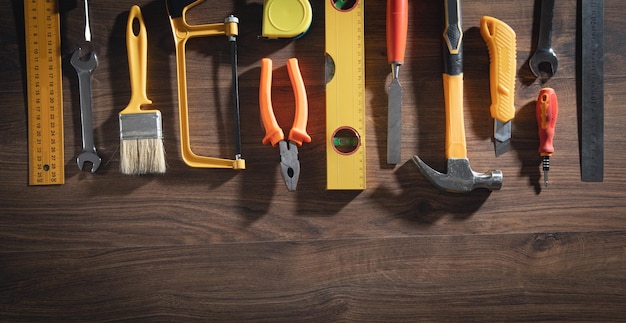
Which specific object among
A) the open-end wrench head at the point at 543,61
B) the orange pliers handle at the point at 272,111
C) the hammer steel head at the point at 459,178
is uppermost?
the open-end wrench head at the point at 543,61

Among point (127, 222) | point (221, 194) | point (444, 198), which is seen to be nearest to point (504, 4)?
point (444, 198)

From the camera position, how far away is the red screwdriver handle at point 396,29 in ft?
4.21

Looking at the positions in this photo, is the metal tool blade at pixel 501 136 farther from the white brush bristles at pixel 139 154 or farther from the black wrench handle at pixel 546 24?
the white brush bristles at pixel 139 154

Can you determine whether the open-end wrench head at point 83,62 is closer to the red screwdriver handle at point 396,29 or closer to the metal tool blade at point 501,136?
the red screwdriver handle at point 396,29

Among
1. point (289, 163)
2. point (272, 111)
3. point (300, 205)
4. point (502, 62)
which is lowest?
point (300, 205)

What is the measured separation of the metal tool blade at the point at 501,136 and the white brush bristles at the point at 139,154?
0.79 m

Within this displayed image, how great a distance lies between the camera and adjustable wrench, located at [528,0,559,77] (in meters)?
1.35

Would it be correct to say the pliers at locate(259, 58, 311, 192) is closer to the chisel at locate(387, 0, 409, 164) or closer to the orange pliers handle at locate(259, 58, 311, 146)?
the orange pliers handle at locate(259, 58, 311, 146)

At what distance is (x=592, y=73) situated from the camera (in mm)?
1370

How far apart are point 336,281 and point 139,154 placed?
0.55m

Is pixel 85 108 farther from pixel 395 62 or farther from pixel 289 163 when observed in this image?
pixel 395 62

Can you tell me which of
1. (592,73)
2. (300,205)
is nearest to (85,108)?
(300,205)

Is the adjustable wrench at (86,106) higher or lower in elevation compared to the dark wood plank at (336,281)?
higher

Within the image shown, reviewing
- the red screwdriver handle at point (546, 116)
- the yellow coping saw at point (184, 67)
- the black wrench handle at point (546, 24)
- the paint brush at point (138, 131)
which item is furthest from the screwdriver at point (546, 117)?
the paint brush at point (138, 131)
